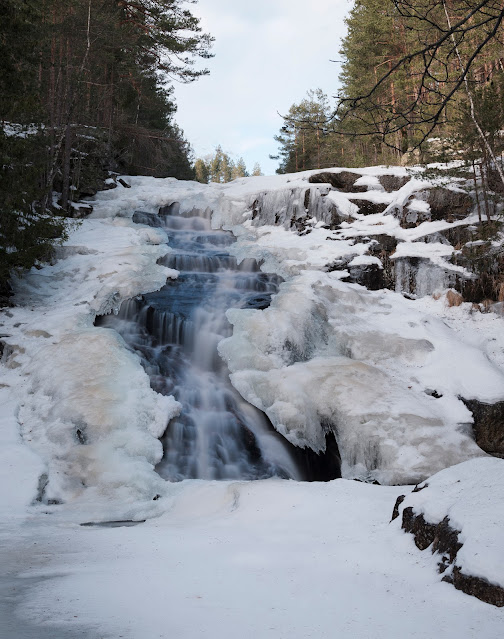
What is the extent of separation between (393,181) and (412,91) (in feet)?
27.6

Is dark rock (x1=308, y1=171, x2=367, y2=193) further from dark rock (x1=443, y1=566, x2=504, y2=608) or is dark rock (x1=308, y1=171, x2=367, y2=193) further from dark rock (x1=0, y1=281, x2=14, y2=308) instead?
dark rock (x1=443, y1=566, x2=504, y2=608)

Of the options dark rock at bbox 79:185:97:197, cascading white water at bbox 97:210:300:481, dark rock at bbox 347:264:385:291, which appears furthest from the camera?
dark rock at bbox 79:185:97:197

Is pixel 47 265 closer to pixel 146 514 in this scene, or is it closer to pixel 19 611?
pixel 146 514

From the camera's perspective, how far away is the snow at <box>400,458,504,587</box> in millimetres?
2736

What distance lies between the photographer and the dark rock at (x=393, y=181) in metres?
16.2

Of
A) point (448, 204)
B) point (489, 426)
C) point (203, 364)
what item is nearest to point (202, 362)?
point (203, 364)

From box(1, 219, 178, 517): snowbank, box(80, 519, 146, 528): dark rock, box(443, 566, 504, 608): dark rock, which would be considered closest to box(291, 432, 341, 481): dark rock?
box(1, 219, 178, 517): snowbank

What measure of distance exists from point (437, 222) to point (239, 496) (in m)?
11.4

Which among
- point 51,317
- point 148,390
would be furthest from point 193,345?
point 51,317

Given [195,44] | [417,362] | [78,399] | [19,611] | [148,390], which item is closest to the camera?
[19,611]

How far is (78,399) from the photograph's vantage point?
7.50 m

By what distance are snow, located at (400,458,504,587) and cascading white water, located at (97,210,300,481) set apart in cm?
404

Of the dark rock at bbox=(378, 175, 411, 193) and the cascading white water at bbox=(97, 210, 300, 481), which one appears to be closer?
the cascading white water at bbox=(97, 210, 300, 481)

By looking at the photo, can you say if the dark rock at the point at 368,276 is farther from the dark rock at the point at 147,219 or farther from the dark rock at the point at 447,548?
the dark rock at the point at 447,548
